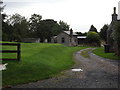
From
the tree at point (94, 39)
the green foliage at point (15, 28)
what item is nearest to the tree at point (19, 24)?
the green foliage at point (15, 28)

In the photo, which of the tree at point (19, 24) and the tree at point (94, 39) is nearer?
the tree at point (94, 39)

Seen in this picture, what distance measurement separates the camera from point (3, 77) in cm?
897

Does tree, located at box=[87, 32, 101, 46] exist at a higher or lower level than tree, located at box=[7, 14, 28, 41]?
lower

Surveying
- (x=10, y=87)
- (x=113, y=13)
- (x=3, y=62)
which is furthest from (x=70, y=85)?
(x=113, y=13)

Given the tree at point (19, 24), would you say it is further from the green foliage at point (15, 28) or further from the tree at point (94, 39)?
the tree at point (94, 39)

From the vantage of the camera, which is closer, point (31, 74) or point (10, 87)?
point (10, 87)

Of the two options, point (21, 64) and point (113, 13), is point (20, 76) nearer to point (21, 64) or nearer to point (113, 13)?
point (21, 64)

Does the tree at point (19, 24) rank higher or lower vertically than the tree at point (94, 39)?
higher

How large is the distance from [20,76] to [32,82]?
1.17 meters

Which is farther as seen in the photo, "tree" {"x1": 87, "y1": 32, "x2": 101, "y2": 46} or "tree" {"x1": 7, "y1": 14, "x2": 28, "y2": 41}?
"tree" {"x1": 7, "y1": 14, "x2": 28, "y2": 41}

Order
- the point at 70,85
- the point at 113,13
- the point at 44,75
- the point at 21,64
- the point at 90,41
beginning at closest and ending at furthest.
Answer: the point at 70,85 < the point at 44,75 < the point at 21,64 < the point at 113,13 < the point at 90,41

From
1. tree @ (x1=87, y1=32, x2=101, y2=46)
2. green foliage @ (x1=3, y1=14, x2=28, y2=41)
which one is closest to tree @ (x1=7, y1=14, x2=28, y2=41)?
green foliage @ (x1=3, y1=14, x2=28, y2=41)

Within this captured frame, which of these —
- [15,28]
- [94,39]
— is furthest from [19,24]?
[94,39]

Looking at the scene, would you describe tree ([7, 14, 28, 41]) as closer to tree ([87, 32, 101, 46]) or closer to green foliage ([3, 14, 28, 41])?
green foliage ([3, 14, 28, 41])
